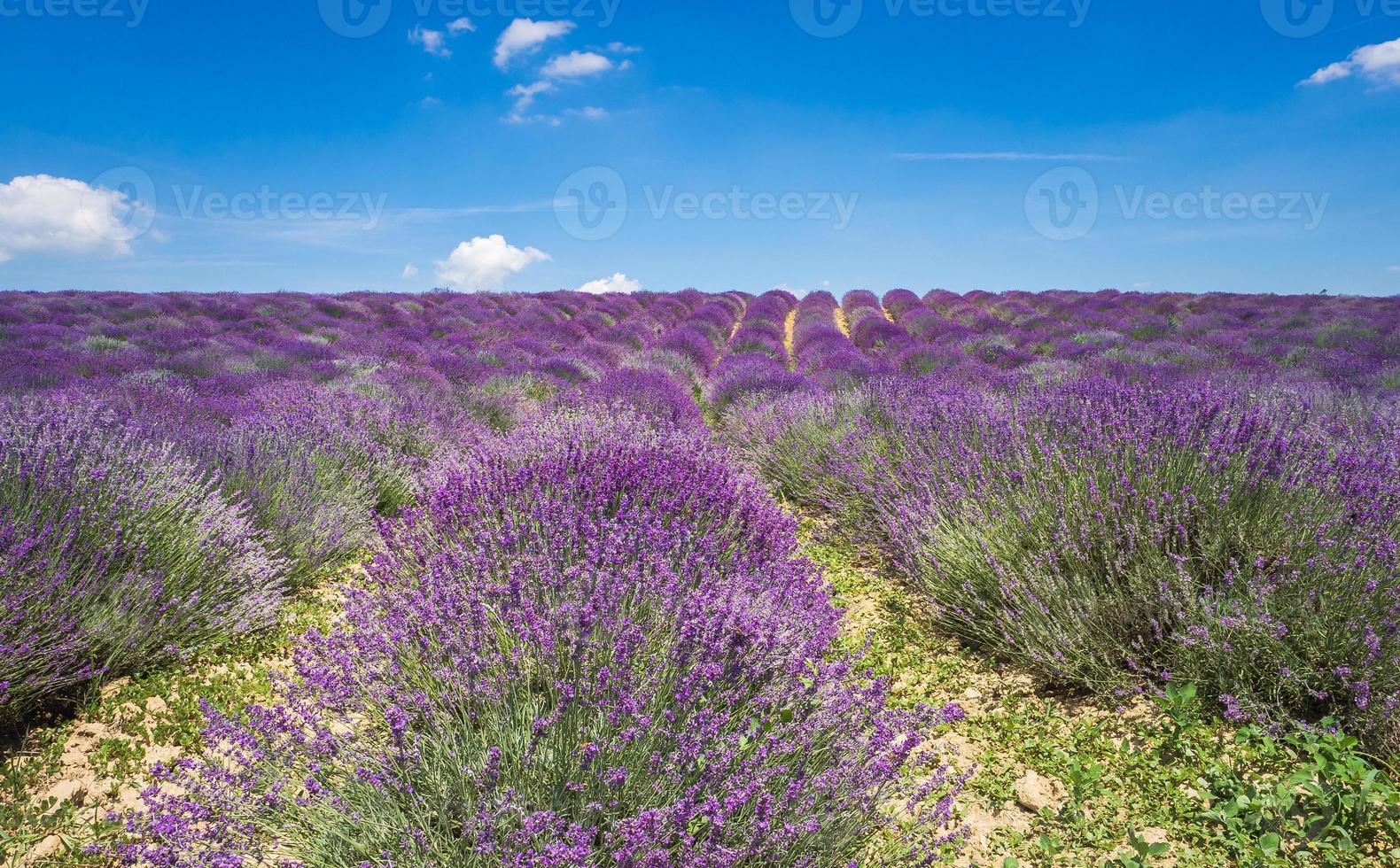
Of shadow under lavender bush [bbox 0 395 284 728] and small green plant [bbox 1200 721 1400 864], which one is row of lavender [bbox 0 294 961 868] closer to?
shadow under lavender bush [bbox 0 395 284 728]

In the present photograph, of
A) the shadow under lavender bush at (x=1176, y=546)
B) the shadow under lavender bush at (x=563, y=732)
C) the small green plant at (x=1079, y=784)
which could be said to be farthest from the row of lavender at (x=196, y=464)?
the small green plant at (x=1079, y=784)

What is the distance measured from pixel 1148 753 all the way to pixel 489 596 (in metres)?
2.43

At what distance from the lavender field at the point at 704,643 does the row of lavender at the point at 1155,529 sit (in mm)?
21

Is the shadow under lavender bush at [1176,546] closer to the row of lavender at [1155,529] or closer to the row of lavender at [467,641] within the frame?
A: the row of lavender at [1155,529]

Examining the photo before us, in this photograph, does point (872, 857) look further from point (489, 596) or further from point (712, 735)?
point (489, 596)

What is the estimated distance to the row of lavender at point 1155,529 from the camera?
7.72ft

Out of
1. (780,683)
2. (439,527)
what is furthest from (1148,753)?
(439,527)

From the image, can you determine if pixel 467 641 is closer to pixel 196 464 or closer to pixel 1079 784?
pixel 1079 784

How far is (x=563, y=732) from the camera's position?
1.80 metres

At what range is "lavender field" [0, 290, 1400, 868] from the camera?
1730mm

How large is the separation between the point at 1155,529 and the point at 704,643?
2041 mm

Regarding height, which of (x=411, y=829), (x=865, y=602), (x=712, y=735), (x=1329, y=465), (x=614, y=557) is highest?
(x=1329, y=465)

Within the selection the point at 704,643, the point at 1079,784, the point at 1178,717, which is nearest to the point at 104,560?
the point at 704,643

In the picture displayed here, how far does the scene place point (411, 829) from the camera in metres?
1.60
